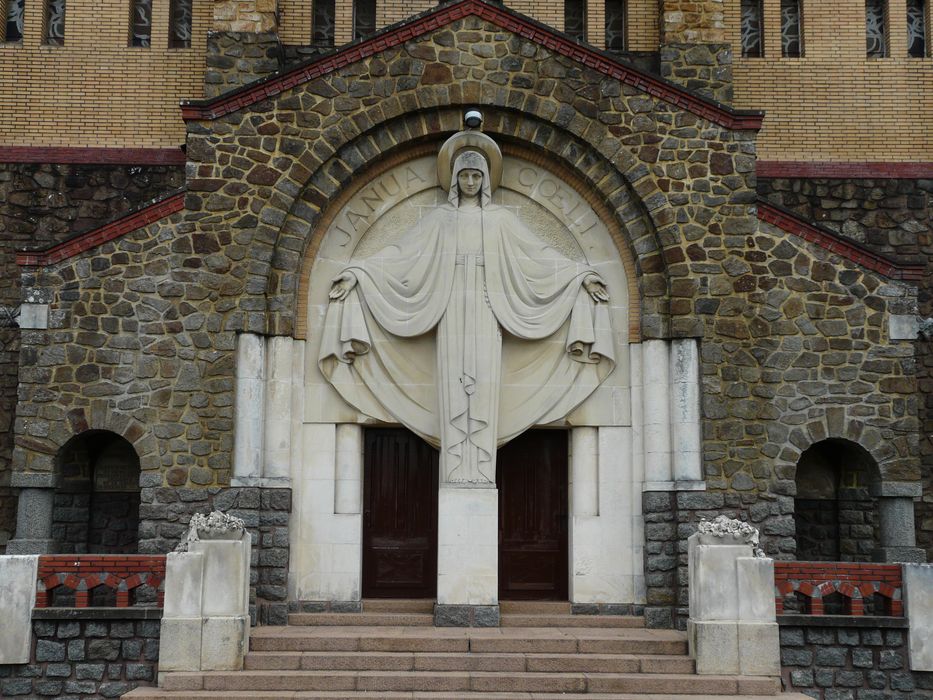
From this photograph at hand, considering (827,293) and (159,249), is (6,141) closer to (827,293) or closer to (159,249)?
(159,249)

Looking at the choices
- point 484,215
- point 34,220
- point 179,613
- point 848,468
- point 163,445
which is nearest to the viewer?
point 179,613

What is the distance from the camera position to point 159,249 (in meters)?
12.3

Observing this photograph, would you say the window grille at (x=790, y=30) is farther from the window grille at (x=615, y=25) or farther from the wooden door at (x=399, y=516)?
the wooden door at (x=399, y=516)

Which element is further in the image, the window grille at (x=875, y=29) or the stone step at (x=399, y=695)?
the window grille at (x=875, y=29)

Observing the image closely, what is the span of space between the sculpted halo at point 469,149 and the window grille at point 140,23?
5671mm

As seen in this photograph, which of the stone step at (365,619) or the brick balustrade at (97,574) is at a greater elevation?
the brick balustrade at (97,574)

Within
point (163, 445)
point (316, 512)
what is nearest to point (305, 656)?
point (316, 512)

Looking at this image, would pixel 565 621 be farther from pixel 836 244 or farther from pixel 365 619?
pixel 836 244

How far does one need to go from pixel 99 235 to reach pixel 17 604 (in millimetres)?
4263

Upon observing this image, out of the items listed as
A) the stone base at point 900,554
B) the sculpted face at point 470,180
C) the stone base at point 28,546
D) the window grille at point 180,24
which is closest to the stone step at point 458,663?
the stone base at point 28,546

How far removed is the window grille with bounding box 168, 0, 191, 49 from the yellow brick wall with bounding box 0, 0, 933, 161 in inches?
6.2

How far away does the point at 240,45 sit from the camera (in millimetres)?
14180

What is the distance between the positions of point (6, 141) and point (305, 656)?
8965 mm

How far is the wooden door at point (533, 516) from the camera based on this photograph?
41.5 feet
